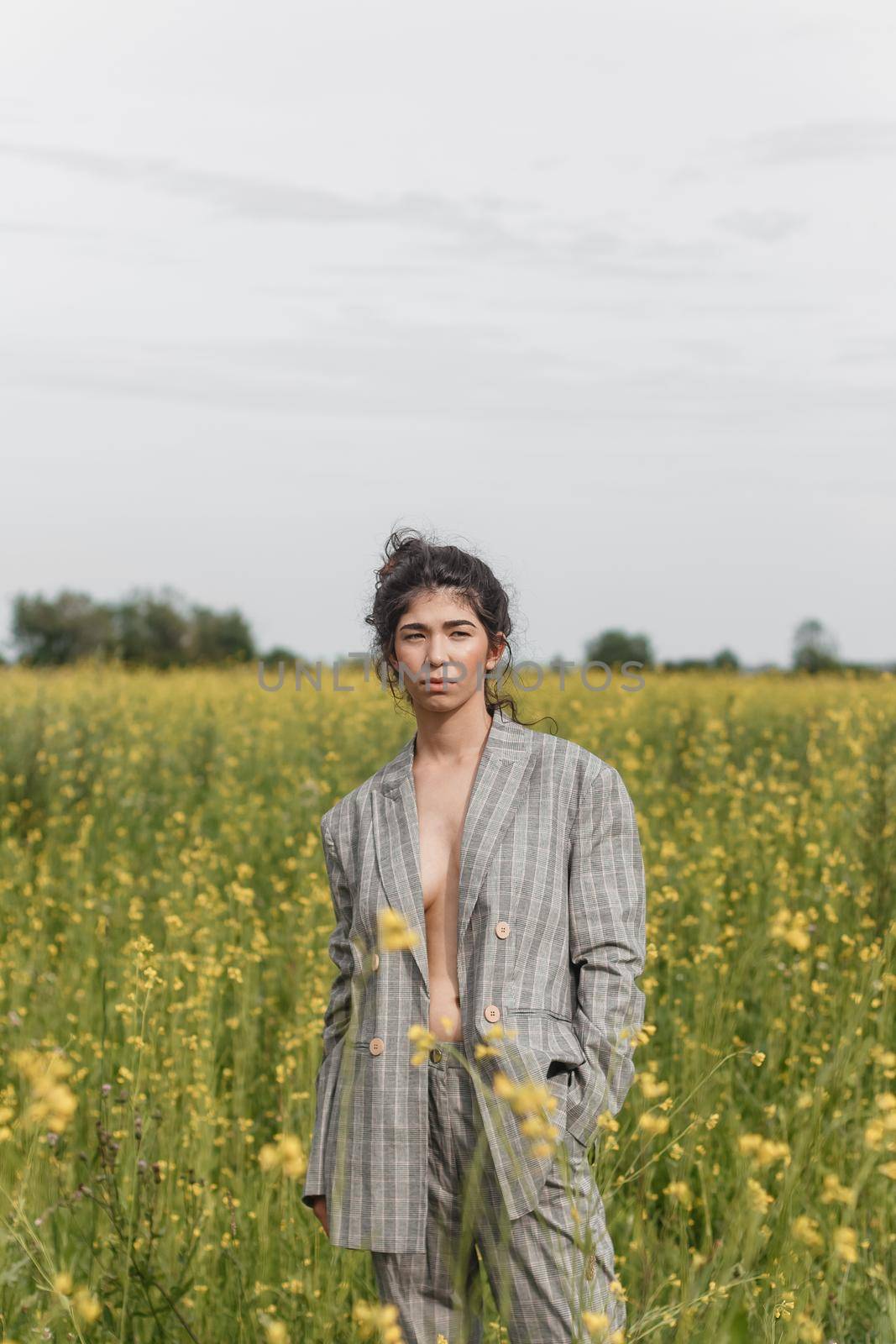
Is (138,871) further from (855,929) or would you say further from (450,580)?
(450,580)

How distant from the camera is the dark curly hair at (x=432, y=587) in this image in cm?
249

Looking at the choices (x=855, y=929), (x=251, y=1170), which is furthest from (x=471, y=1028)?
(x=855, y=929)

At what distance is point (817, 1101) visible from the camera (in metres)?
1.58

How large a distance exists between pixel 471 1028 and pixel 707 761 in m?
6.75

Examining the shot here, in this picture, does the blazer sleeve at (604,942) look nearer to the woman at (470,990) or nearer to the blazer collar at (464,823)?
the woman at (470,990)

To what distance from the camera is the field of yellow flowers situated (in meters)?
2.15

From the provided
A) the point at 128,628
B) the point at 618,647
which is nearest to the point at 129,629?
the point at 128,628

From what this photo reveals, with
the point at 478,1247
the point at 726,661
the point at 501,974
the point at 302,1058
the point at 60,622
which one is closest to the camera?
the point at 501,974

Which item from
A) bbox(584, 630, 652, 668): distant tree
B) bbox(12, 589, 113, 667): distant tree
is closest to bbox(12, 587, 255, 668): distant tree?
bbox(12, 589, 113, 667): distant tree

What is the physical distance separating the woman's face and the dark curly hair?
4 centimetres

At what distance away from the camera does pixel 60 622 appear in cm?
7350

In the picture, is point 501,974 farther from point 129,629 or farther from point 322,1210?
point 129,629

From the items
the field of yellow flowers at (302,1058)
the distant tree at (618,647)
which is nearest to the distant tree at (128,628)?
the distant tree at (618,647)

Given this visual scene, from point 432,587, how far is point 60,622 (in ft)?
244
